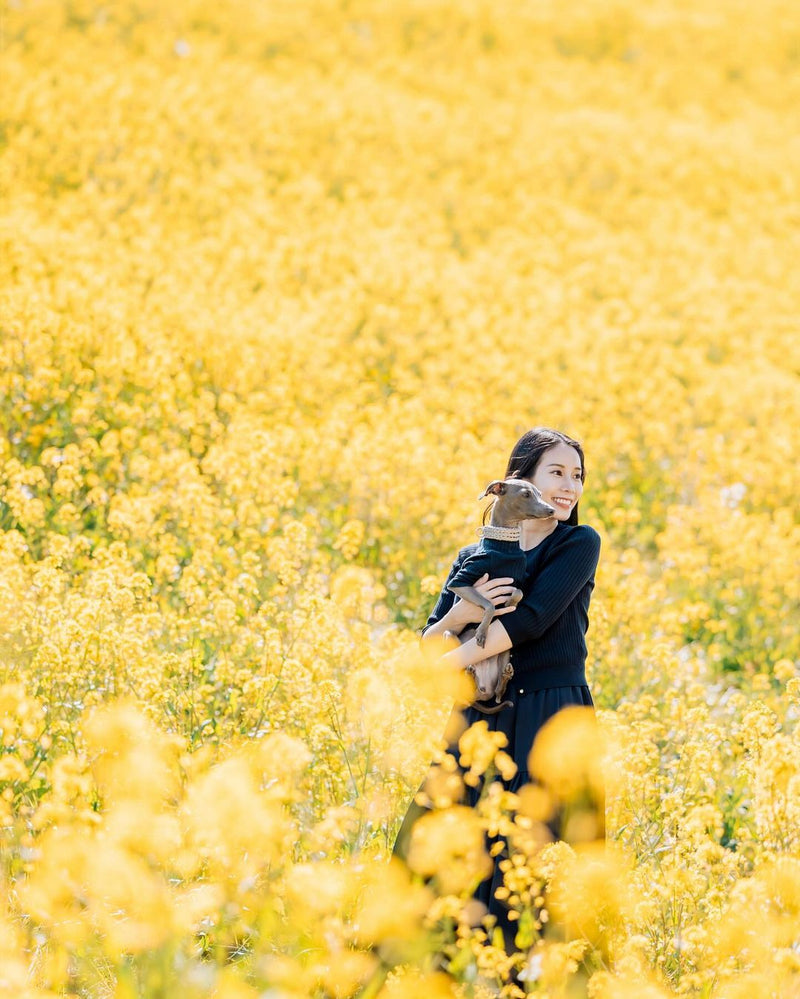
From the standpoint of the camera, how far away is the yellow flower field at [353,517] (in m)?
2.90

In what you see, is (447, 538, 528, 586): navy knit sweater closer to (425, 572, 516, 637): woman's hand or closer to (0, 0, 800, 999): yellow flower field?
(425, 572, 516, 637): woman's hand

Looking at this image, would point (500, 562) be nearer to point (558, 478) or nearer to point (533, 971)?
point (558, 478)

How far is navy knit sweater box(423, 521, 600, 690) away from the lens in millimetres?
3174

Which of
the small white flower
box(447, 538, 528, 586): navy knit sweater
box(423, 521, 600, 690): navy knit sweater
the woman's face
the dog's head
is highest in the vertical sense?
the woman's face

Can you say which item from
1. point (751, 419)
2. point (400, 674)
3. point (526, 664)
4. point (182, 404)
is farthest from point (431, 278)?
point (526, 664)

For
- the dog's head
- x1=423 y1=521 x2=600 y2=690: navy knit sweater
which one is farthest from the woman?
the dog's head

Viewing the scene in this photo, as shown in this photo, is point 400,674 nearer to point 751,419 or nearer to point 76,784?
point 76,784

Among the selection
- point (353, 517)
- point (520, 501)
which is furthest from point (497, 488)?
point (353, 517)

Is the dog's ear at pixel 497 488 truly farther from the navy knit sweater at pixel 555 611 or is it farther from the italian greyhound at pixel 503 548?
the navy knit sweater at pixel 555 611

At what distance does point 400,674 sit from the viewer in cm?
445

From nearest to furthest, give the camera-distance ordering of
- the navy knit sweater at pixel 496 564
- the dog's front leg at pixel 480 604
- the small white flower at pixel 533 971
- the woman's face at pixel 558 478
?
the small white flower at pixel 533 971, the dog's front leg at pixel 480 604, the navy knit sweater at pixel 496 564, the woman's face at pixel 558 478

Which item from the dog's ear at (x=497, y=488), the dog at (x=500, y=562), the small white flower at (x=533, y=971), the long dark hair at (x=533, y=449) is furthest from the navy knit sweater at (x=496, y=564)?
the small white flower at (x=533, y=971)

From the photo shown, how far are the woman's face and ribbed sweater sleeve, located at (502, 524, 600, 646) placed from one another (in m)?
0.10

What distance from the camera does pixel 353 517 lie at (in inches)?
279
